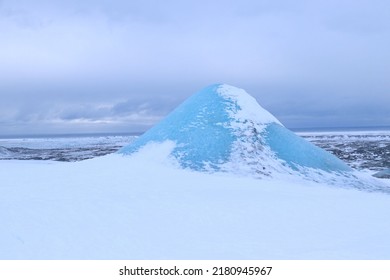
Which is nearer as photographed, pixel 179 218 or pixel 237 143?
pixel 179 218

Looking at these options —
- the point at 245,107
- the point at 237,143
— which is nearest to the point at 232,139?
the point at 237,143

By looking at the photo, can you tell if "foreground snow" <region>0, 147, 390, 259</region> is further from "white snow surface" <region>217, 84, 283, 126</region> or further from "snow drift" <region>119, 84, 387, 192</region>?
"white snow surface" <region>217, 84, 283, 126</region>

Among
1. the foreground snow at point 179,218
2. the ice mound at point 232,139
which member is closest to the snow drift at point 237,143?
the ice mound at point 232,139

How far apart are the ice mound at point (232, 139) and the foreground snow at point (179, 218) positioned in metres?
1.94

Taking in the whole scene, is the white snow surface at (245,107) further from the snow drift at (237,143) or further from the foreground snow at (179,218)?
the foreground snow at (179,218)

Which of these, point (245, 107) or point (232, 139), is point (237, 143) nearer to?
point (232, 139)

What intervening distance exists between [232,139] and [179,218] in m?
7.61

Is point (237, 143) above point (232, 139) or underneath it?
underneath

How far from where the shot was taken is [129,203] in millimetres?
8773

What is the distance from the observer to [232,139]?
15031mm

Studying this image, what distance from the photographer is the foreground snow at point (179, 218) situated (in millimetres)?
6188

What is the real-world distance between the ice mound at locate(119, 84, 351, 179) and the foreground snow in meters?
1.94
